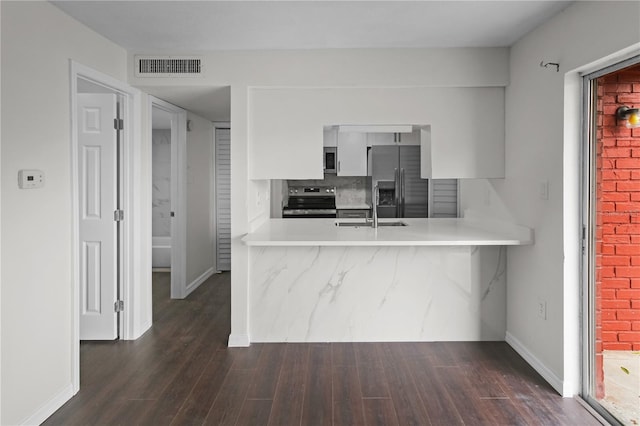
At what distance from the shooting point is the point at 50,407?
2607 mm

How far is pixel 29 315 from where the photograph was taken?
2.46 m

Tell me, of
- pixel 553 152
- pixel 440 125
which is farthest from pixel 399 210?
pixel 553 152

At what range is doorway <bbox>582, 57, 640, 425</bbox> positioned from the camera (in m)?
2.53

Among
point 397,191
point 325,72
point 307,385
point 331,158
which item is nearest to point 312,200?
point 331,158

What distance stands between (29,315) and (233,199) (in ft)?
5.35

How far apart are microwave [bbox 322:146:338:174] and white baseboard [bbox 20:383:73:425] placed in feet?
13.1

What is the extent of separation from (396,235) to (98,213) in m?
2.44

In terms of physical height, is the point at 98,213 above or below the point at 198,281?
above

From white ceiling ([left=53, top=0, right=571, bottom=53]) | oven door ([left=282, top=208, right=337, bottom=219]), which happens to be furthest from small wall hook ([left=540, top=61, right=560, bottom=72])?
oven door ([left=282, top=208, right=337, bottom=219])

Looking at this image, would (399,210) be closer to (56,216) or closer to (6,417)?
(56,216)

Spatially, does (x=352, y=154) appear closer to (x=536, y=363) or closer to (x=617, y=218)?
(x=536, y=363)

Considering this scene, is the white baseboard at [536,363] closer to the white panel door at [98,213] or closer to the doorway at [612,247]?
the doorway at [612,247]

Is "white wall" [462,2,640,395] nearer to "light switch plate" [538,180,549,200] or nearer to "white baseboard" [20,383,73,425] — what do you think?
"light switch plate" [538,180,549,200]

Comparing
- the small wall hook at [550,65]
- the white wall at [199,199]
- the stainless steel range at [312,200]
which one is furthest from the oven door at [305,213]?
the small wall hook at [550,65]
